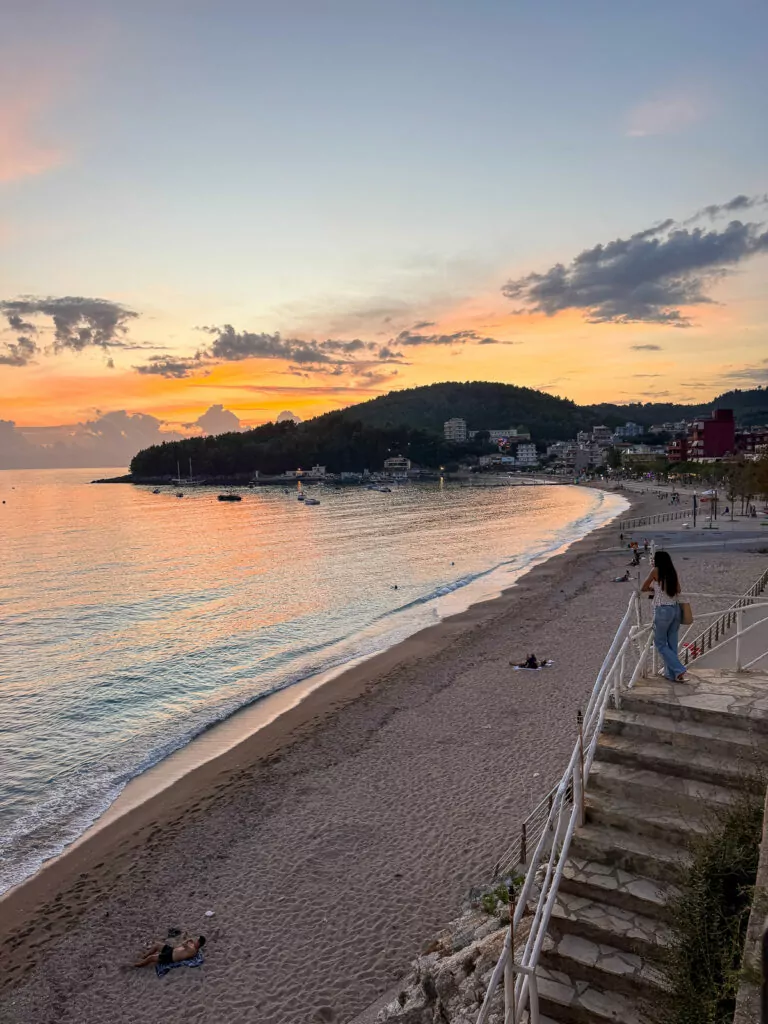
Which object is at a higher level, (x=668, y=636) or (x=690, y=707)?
(x=668, y=636)

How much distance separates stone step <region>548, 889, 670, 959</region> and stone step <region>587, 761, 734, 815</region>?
103 centimetres

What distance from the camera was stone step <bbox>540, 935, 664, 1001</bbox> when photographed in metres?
4.83

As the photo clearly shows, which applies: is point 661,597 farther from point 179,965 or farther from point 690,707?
point 179,965

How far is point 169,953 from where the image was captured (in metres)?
9.20

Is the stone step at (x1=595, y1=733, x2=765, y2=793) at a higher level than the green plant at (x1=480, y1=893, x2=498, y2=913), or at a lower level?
higher

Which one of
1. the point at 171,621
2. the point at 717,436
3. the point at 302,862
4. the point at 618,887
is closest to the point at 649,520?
the point at 171,621

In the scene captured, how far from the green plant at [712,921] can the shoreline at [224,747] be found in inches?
421

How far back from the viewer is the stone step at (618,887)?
207 inches

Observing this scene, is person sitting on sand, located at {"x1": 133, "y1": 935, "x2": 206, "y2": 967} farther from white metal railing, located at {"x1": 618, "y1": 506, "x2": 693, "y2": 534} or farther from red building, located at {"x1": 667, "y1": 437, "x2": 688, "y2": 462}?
red building, located at {"x1": 667, "y1": 437, "x2": 688, "y2": 462}

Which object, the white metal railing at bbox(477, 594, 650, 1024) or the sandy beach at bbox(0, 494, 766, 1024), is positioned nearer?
the white metal railing at bbox(477, 594, 650, 1024)

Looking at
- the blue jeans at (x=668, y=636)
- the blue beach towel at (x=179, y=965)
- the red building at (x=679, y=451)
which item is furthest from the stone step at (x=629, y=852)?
the red building at (x=679, y=451)

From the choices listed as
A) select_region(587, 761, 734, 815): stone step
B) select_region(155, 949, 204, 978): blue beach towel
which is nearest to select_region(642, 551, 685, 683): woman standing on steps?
select_region(587, 761, 734, 815): stone step

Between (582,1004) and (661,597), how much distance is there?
4.63 metres

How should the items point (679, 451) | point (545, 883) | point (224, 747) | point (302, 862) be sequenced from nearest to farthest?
point (545, 883) < point (302, 862) < point (224, 747) < point (679, 451)
